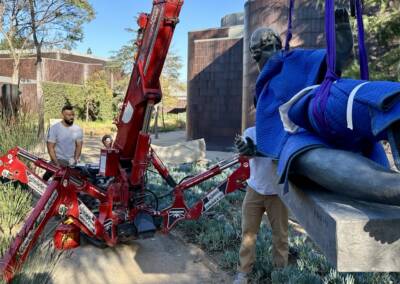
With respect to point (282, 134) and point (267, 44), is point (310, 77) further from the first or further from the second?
point (267, 44)

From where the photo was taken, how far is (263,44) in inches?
103

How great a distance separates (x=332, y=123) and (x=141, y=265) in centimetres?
362

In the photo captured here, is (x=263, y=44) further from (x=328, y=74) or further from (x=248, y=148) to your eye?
(x=328, y=74)

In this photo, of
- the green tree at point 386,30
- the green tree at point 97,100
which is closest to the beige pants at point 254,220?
the green tree at point 386,30

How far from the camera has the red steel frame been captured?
4.39 m

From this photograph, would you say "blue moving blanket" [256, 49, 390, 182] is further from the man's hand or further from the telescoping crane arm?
the telescoping crane arm

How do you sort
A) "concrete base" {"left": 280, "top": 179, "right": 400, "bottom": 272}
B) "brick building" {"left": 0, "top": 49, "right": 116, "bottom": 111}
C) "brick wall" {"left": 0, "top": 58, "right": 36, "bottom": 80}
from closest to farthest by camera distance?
1. "concrete base" {"left": 280, "top": 179, "right": 400, "bottom": 272}
2. "brick building" {"left": 0, "top": 49, "right": 116, "bottom": 111}
3. "brick wall" {"left": 0, "top": 58, "right": 36, "bottom": 80}

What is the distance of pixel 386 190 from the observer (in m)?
1.44

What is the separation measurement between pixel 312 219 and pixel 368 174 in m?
0.30

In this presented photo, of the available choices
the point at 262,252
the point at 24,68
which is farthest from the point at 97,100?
the point at 262,252

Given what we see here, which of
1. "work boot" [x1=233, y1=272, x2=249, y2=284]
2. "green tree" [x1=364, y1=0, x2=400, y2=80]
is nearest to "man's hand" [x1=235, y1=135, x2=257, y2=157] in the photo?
"work boot" [x1=233, y1=272, x2=249, y2=284]

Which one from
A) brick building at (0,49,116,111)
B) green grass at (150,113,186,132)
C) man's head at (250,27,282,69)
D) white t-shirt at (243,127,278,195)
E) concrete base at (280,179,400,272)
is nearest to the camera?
concrete base at (280,179,400,272)

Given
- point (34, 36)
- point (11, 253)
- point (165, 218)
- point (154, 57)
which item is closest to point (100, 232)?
point (165, 218)

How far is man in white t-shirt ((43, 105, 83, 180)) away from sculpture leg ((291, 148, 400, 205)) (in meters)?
5.64
